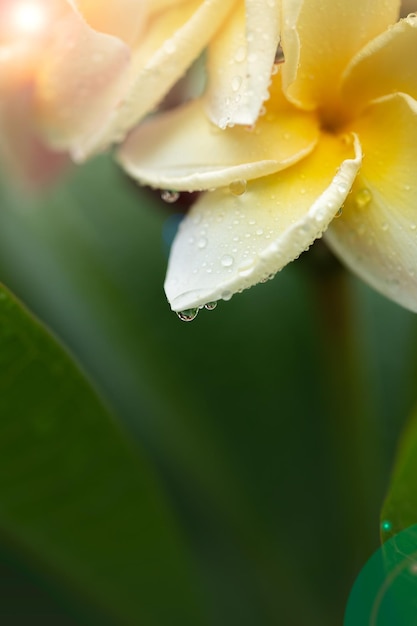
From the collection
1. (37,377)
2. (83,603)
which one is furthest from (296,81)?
(83,603)

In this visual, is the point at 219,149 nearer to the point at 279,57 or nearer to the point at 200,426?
the point at 279,57

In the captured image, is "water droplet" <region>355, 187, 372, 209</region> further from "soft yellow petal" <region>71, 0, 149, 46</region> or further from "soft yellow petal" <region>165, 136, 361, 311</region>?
"soft yellow petal" <region>71, 0, 149, 46</region>

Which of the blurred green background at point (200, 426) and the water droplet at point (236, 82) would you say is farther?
the blurred green background at point (200, 426)

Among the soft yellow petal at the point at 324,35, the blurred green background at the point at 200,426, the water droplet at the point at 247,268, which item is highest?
the soft yellow petal at the point at 324,35

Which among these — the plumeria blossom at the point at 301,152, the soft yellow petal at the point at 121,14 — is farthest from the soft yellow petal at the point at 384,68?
the soft yellow petal at the point at 121,14

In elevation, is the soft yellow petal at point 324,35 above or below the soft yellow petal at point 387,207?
above

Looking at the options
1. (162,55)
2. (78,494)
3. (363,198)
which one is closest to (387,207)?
(363,198)

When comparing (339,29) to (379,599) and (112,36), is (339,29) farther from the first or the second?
(379,599)

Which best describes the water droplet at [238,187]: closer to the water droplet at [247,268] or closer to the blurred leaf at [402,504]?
the water droplet at [247,268]
